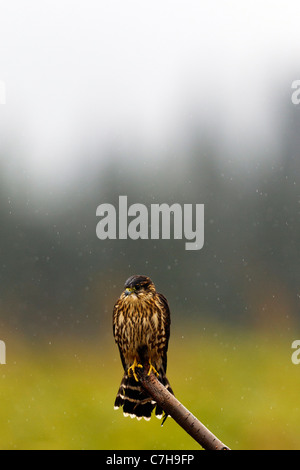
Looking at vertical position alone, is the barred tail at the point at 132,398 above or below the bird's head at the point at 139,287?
below

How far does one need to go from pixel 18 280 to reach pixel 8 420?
11.0ft

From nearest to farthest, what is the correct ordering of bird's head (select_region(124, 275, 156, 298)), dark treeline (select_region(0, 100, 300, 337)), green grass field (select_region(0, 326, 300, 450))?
1. bird's head (select_region(124, 275, 156, 298))
2. green grass field (select_region(0, 326, 300, 450))
3. dark treeline (select_region(0, 100, 300, 337))

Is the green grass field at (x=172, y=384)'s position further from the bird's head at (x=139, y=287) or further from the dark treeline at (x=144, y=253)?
the bird's head at (x=139, y=287)

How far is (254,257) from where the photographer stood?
1403 centimetres

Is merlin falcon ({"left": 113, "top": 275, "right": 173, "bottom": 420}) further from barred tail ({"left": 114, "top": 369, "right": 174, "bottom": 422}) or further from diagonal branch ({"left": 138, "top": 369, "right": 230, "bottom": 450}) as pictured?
diagonal branch ({"left": 138, "top": 369, "right": 230, "bottom": 450})

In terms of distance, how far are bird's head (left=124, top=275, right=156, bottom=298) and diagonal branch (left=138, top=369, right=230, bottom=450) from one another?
78cm

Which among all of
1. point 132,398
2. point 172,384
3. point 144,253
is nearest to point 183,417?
A: point 132,398

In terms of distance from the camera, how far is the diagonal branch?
2014 mm

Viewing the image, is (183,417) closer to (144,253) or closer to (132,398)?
(132,398)

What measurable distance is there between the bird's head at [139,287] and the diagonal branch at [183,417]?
78 centimetres

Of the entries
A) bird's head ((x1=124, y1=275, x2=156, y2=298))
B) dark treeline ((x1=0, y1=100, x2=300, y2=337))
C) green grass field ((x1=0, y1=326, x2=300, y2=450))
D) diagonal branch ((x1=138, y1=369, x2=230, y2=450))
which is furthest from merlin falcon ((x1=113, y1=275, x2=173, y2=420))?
dark treeline ((x1=0, y1=100, x2=300, y2=337))

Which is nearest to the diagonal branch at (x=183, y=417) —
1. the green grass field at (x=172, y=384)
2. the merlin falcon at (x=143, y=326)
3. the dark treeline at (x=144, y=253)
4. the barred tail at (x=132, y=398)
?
the barred tail at (x=132, y=398)

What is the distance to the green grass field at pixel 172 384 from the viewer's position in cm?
970
